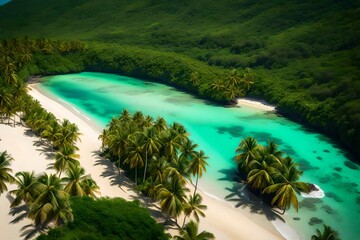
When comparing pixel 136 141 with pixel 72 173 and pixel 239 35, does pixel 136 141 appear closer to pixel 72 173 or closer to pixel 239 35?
pixel 72 173

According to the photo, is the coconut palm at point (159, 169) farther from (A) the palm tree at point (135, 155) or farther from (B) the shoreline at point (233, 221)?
(B) the shoreline at point (233, 221)

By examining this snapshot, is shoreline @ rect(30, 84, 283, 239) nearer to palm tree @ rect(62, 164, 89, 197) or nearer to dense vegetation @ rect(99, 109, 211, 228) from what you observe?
dense vegetation @ rect(99, 109, 211, 228)

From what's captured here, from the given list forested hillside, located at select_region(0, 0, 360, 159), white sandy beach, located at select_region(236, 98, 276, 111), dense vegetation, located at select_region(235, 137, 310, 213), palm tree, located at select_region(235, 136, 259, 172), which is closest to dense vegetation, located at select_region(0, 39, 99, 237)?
dense vegetation, located at select_region(235, 137, 310, 213)

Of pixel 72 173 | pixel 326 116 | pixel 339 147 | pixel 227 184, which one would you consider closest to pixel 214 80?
pixel 326 116

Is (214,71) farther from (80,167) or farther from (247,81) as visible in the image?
(80,167)

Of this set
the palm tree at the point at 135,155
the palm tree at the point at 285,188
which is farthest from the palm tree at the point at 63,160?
the palm tree at the point at 285,188

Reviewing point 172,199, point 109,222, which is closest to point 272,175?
point 172,199
